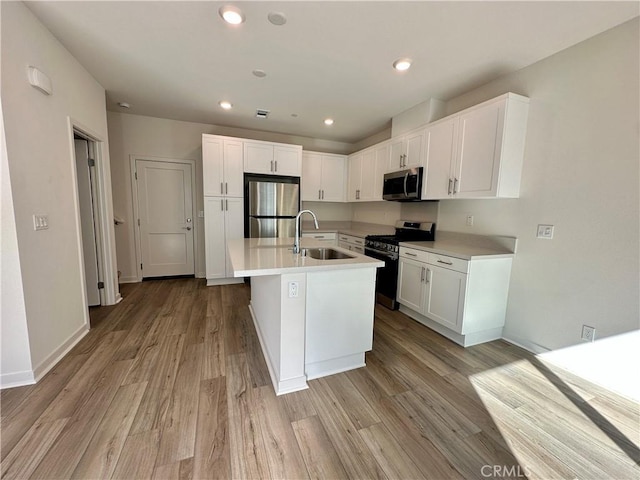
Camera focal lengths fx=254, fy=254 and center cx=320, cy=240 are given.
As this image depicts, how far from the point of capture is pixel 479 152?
2514mm

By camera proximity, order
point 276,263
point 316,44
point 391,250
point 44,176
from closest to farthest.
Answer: point 276,263
point 44,176
point 316,44
point 391,250

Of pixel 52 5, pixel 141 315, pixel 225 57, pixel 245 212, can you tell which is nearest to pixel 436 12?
pixel 225 57

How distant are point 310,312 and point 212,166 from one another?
3091 mm

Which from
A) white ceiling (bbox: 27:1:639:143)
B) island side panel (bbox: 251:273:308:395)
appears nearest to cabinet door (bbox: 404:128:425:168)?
white ceiling (bbox: 27:1:639:143)

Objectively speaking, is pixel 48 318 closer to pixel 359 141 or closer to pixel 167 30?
pixel 167 30

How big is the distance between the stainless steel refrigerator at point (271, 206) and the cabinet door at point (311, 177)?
49 centimetres

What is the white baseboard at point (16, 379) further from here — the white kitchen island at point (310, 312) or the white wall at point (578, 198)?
the white wall at point (578, 198)

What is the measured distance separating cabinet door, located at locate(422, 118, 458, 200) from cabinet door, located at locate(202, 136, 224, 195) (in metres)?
2.98

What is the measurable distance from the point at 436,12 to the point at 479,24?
0.38 metres

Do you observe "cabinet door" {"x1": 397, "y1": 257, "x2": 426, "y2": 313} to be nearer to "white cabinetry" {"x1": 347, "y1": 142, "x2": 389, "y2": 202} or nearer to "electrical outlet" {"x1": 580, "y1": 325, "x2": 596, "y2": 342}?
"electrical outlet" {"x1": 580, "y1": 325, "x2": 596, "y2": 342}

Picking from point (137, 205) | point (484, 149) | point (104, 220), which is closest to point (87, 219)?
point (104, 220)

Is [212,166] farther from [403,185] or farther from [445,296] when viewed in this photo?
[445,296]
